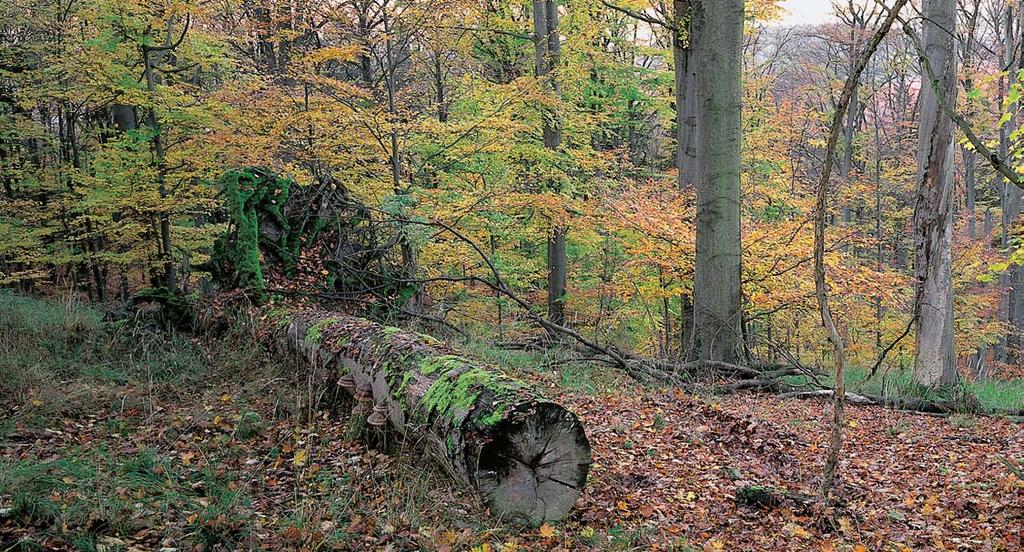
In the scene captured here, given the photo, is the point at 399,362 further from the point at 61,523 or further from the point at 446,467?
the point at 61,523

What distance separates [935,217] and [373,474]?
8.79 meters

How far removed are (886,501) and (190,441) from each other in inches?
201

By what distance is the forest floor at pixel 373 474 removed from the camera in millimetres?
3146

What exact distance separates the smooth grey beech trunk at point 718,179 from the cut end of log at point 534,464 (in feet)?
17.1

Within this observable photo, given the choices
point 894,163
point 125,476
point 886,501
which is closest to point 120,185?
point 125,476

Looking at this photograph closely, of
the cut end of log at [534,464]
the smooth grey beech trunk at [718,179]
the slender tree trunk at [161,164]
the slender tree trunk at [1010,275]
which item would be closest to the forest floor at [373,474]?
the cut end of log at [534,464]

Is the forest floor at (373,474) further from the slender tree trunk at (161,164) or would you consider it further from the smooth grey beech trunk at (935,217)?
the slender tree trunk at (161,164)

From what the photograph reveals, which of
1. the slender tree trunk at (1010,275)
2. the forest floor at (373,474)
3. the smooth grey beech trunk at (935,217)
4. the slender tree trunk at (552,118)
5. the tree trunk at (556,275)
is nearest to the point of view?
the forest floor at (373,474)

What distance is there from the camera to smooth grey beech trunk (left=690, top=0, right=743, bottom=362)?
7.73m

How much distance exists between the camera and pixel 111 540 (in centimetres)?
281

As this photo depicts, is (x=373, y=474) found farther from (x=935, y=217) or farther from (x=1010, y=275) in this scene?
(x=1010, y=275)

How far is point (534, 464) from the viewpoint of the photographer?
11.2 feet

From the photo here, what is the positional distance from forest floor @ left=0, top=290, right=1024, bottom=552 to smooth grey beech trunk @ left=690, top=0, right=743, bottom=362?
1.64m

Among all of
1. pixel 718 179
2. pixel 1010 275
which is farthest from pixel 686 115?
pixel 1010 275
